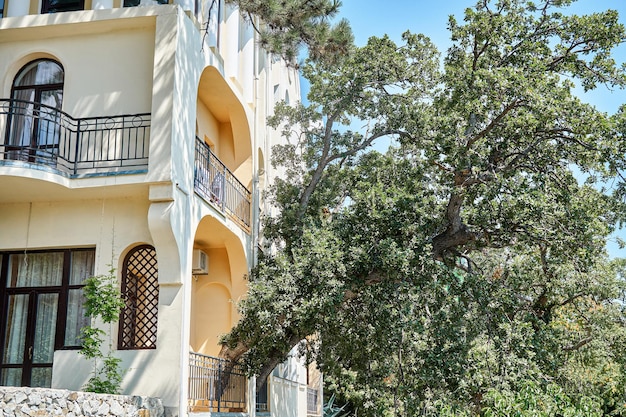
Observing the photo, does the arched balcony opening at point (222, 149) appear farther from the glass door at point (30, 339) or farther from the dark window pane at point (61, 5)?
the glass door at point (30, 339)

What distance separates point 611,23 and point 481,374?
6875 mm

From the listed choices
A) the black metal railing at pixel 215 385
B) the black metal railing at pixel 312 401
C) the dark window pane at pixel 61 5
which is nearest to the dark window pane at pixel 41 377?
the black metal railing at pixel 215 385

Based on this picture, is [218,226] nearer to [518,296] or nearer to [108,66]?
[108,66]

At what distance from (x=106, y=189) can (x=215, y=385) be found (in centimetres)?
442

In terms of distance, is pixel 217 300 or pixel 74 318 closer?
pixel 74 318

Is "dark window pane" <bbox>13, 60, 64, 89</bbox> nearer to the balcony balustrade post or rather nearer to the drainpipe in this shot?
the balcony balustrade post

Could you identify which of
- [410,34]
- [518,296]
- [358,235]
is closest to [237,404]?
[358,235]

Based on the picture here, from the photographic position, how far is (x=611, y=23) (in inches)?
526

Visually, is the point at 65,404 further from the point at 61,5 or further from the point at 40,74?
the point at 61,5

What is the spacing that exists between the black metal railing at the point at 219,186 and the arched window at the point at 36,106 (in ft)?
9.24

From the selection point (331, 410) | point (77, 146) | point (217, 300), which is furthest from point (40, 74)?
point (331, 410)

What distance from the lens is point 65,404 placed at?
9266 mm

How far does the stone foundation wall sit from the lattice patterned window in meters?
2.05

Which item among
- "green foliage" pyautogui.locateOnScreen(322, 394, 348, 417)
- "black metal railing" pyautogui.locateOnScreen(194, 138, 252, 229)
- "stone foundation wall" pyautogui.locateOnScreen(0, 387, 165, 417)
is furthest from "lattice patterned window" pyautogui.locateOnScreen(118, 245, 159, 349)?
"green foliage" pyautogui.locateOnScreen(322, 394, 348, 417)
